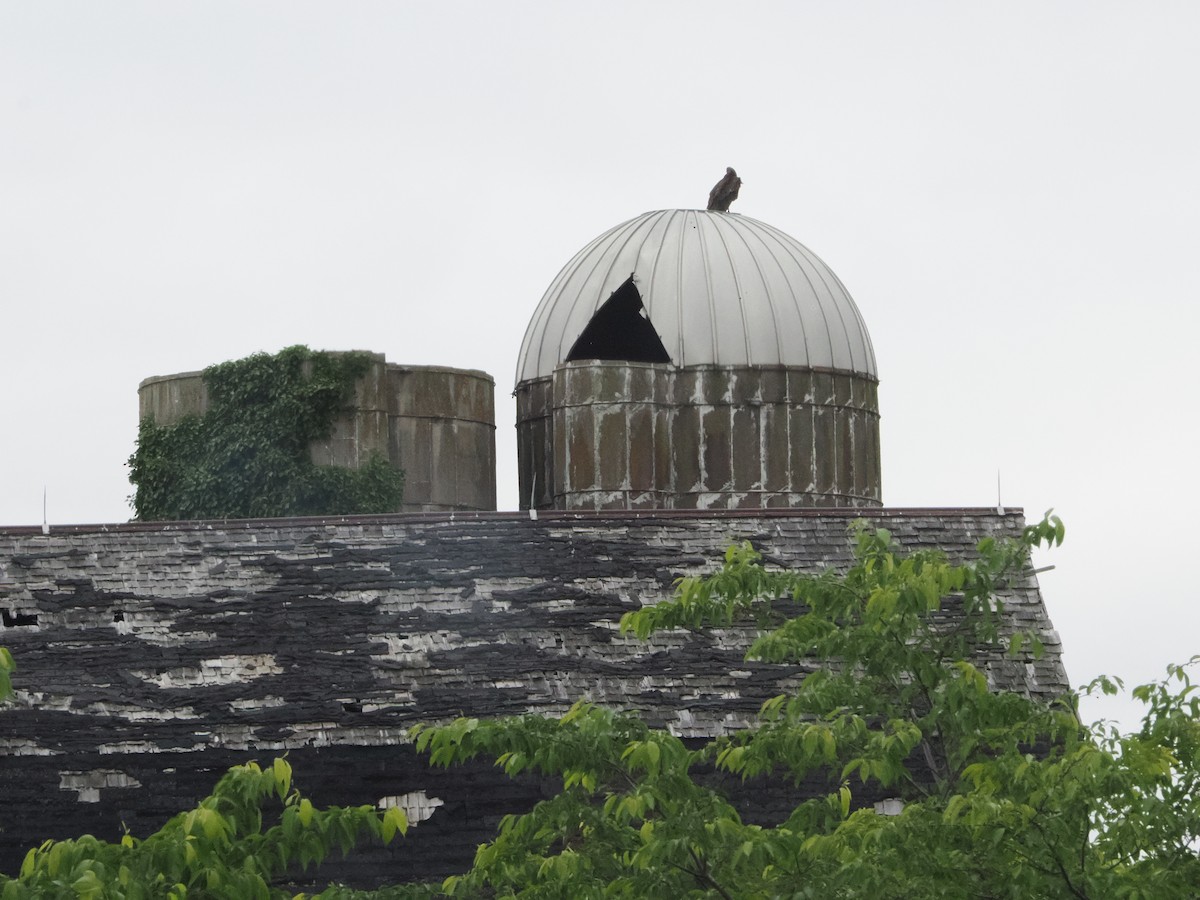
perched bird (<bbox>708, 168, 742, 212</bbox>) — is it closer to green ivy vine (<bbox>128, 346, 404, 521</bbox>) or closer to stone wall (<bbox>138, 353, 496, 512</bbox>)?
stone wall (<bbox>138, 353, 496, 512</bbox>)

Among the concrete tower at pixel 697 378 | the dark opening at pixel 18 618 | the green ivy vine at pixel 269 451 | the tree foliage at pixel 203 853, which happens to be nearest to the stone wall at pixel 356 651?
the dark opening at pixel 18 618

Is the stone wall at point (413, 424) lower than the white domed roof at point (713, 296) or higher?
lower

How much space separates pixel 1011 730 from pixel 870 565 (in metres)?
1.19

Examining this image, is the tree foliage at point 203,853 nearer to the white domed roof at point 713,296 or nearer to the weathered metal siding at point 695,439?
the weathered metal siding at point 695,439

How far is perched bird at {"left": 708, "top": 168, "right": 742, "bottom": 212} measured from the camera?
29.5 metres

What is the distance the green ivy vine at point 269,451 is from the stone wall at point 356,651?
438cm

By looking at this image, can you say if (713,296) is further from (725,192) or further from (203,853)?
(203,853)

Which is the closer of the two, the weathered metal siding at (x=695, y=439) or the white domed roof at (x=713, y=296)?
the weathered metal siding at (x=695, y=439)

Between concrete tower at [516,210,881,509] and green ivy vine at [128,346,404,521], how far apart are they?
257cm

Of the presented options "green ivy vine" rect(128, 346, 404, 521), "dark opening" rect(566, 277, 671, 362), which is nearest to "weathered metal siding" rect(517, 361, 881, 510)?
"dark opening" rect(566, 277, 671, 362)

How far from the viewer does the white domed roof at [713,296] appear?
2733cm

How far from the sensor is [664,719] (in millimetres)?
19219

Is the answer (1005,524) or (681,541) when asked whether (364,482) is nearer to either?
(681,541)

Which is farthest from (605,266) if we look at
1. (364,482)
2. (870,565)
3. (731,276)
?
(870,565)
